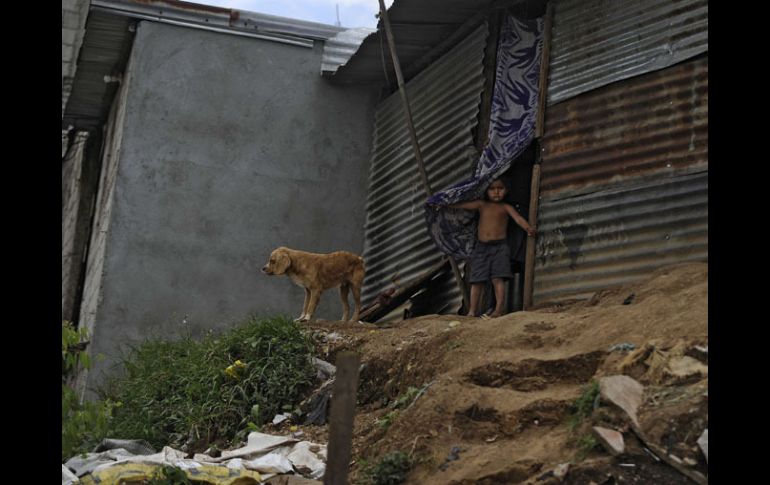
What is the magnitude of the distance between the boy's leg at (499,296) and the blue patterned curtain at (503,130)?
1.97ft

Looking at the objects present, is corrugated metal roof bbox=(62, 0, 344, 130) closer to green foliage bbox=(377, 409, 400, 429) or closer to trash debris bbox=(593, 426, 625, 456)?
green foliage bbox=(377, 409, 400, 429)

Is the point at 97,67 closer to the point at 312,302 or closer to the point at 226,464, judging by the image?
the point at 312,302

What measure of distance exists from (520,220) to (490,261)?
0.49m

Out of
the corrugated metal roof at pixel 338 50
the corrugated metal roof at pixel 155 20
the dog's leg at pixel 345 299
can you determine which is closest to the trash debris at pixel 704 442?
the dog's leg at pixel 345 299

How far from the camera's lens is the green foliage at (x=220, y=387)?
27.7ft

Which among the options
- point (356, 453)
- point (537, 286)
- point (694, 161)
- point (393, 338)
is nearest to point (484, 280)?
point (537, 286)

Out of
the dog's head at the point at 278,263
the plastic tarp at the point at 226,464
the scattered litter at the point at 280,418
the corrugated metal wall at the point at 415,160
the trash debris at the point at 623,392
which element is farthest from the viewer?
the corrugated metal wall at the point at 415,160

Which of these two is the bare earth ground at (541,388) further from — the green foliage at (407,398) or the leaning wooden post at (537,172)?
the leaning wooden post at (537,172)

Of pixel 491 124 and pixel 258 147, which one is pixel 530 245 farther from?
pixel 258 147

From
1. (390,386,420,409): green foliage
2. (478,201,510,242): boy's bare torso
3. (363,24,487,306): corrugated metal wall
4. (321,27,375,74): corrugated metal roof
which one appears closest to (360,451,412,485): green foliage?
(390,386,420,409): green foliage

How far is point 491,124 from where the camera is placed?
10586 mm

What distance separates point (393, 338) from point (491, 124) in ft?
9.27

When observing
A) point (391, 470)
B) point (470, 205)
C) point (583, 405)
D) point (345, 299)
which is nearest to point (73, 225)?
point (345, 299)

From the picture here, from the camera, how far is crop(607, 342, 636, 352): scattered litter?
6.36 metres
